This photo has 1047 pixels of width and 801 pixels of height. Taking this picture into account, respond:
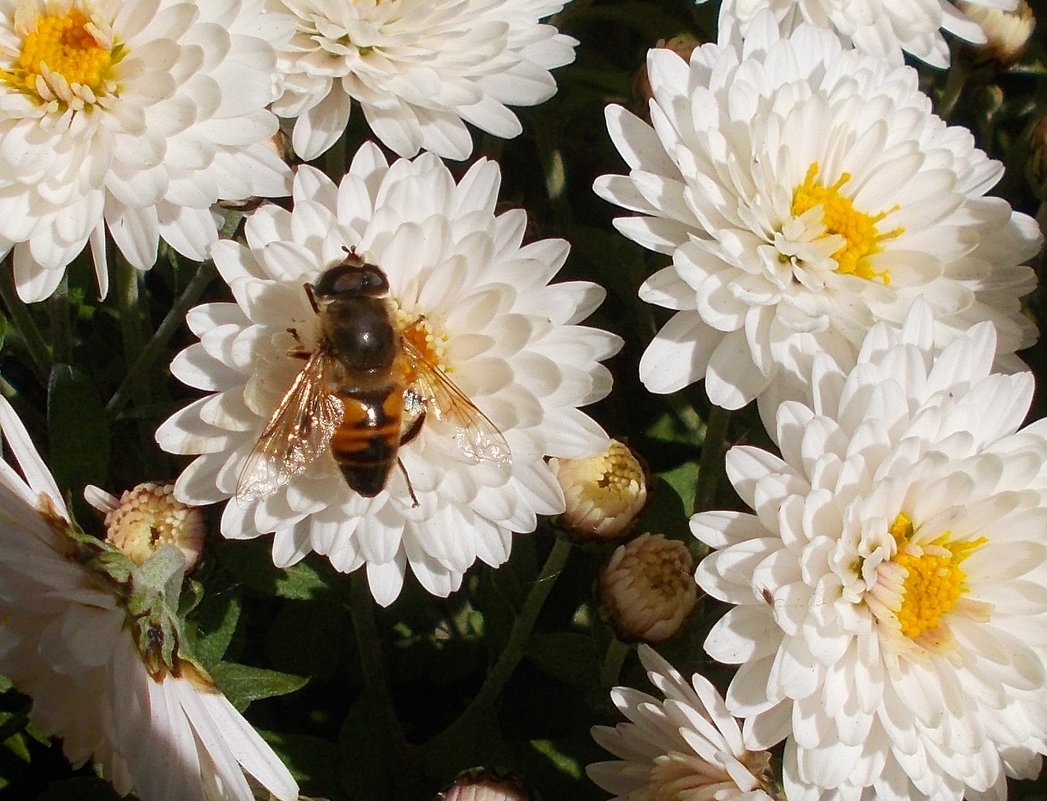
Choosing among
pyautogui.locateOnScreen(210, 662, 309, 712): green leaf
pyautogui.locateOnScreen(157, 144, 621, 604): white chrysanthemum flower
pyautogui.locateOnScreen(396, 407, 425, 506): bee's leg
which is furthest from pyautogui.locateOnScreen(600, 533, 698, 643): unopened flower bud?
pyautogui.locateOnScreen(210, 662, 309, 712): green leaf

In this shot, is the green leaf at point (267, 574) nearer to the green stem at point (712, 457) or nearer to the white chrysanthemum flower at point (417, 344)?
the white chrysanthemum flower at point (417, 344)

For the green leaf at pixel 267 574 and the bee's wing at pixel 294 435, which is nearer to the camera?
the bee's wing at pixel 294 435

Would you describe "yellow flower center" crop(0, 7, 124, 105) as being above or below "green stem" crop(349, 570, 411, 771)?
above

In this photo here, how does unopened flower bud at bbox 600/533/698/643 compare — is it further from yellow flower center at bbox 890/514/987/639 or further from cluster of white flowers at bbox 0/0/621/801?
yellow flower center at bbox 890/514/987/639

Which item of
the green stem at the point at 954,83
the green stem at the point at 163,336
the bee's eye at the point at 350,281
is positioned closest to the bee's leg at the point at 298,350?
the bee's eye at the point at 350,281

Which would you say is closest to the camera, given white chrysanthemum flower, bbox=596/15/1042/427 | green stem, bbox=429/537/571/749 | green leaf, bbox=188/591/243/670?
white chrysanthemum flower, bbox=596/15/1042/427

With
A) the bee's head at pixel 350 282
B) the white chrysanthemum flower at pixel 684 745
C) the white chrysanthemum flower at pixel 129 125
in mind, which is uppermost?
the white chrysanthemum flower at pixel 129 125

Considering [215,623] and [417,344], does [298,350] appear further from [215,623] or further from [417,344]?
[215,623]
